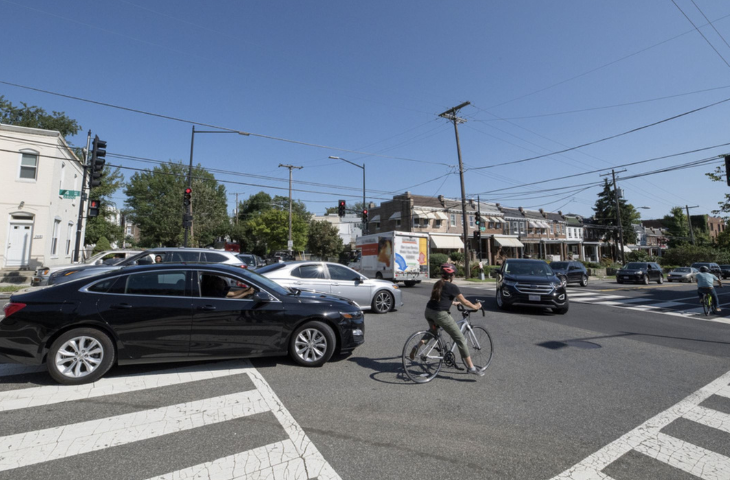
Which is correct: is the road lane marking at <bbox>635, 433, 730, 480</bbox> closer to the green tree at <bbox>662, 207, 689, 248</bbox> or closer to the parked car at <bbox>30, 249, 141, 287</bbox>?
the parked car at <bbox>30, 249, 141, 287</bbox>

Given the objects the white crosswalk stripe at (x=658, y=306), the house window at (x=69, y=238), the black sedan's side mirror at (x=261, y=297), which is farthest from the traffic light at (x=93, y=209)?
the white crosswalk stripe at (x=658, y=306)

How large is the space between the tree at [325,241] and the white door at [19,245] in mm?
34384

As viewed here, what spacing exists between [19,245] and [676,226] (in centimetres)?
9607

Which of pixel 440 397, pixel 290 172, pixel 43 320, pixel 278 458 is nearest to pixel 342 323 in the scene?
pixel 440 397

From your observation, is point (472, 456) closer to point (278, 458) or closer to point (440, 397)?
point (440, 397)

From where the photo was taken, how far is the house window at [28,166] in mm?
18875

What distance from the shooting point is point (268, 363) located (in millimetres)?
5672

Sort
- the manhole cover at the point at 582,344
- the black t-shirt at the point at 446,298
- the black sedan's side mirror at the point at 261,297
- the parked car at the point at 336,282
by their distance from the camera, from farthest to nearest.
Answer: the parked car at the point at 336,282 → the manhole cover at the point at 582,344 → the black sedan's side mirror at the point at 261,297 → the black t-shirt at the point at 446,298

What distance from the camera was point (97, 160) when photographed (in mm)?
15406

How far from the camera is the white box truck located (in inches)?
767

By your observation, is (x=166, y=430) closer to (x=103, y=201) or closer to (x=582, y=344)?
(x=582, y=344)

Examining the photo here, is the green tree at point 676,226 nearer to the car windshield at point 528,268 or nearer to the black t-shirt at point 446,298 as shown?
the car windshield at point 528,268

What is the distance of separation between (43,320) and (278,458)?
367 centimetres

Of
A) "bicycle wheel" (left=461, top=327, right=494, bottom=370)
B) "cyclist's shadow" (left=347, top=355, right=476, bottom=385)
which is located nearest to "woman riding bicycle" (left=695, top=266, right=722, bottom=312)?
"bicycle wheel" (left=461, top=327, right=494, bottom=370)
